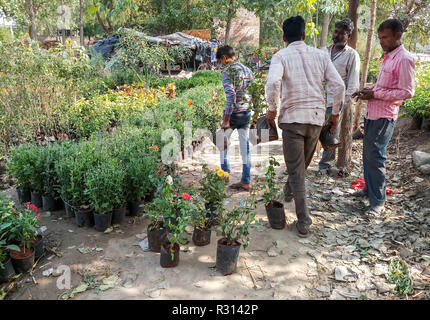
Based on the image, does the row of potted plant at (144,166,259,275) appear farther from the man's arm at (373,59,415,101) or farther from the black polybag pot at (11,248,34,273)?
the man's arm at (373,59,415,101)

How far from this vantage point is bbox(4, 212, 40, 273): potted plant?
2814mm

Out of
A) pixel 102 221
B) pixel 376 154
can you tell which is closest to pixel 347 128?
pixel 376 154

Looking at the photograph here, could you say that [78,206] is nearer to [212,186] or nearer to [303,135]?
[212,186]

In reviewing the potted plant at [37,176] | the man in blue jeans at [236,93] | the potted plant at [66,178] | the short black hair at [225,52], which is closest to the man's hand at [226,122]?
the man in blue jeans at [236,93]

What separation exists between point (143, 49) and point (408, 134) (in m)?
6.21

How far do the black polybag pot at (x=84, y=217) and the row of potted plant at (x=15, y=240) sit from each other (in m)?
0.62

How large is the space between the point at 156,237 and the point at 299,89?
1965 mm

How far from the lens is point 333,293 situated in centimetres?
264

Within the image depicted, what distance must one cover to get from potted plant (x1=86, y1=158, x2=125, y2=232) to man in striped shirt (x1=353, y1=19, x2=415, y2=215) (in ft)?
9.27

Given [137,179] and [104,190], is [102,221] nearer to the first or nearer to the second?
[104,190]

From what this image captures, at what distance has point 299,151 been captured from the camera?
10.7ft

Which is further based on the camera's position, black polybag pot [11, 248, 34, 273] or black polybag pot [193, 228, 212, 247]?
black polybag pot [193, 228, 212, 247]

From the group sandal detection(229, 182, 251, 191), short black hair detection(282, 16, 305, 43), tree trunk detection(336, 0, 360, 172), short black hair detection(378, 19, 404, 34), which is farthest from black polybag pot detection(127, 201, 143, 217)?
short black hair detection(378, 19, 404, 34)
